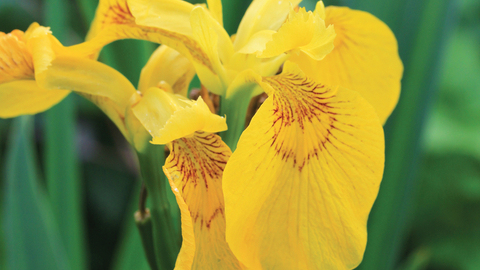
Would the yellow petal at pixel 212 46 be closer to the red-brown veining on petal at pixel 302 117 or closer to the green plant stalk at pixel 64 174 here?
the red-brown veining on petal at pixel 302 117

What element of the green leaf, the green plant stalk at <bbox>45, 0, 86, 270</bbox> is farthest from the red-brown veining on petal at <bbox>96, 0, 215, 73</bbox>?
the green plant stalk at <bbox>45, 0, 86, 270</bbox>

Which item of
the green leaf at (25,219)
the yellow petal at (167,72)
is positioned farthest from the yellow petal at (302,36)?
the green leaf at (25,219)

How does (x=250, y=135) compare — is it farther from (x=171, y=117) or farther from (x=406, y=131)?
(x=406, y=131)

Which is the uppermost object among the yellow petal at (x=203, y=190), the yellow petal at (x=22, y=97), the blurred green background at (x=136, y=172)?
the yellow petal at (x=22, y=97)

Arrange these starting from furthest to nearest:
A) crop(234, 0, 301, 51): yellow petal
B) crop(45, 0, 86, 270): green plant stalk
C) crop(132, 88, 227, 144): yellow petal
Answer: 1. crop(45, 0, 86, 270): green plant stalk
2. crop(234, 0, 301, 51): yellow petal
3. crop(132, 88, 227, 144): yellow petal

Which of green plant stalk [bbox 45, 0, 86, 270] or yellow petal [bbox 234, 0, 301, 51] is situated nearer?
yellow petal [bbox 234, 0, 301, 51]

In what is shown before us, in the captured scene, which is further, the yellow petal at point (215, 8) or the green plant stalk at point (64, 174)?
the green plant stalk at point (64, 174)

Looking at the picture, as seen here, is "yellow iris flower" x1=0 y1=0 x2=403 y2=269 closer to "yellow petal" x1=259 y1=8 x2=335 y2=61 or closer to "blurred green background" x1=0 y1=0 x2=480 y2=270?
"yellow petal" x1=259 y1=8 x2=335 y2=61
